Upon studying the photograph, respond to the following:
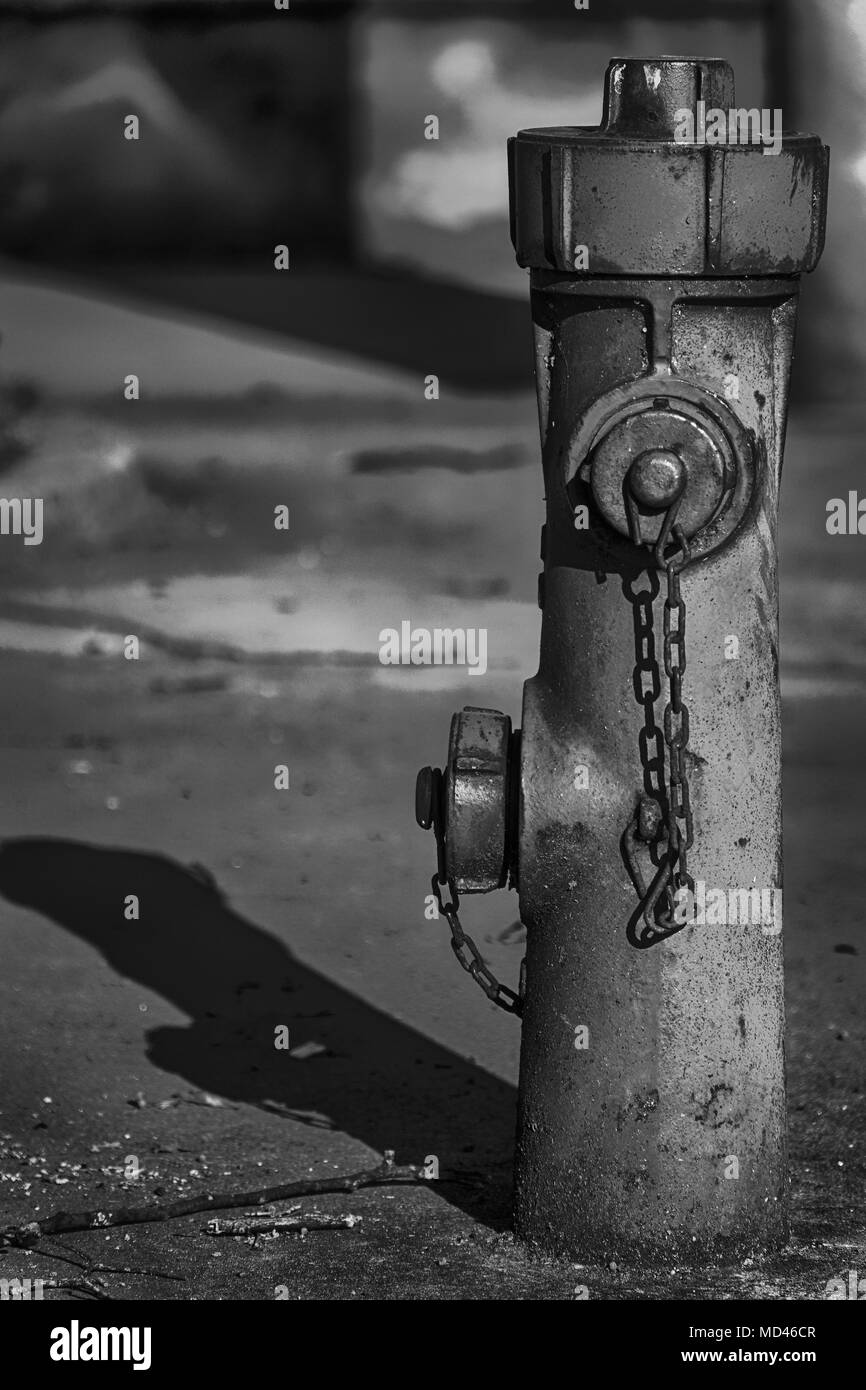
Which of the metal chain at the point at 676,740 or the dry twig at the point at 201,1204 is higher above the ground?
the metal chain at the point at 676,740

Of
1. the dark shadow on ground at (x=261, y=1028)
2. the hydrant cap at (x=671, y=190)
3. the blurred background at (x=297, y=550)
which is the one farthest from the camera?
the blurred background at (x=297, y=550)

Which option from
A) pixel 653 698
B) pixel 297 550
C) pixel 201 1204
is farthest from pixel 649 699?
pixel 297 550

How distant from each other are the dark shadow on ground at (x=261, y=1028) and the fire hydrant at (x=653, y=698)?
0.53 metres

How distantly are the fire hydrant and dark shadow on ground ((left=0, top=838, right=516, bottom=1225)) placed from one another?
1.75 ft

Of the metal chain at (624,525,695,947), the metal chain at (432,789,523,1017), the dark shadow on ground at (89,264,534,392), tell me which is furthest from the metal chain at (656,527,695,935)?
the dark shadow on ground at (89,264,534,392)

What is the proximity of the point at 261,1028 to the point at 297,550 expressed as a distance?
15.4ft

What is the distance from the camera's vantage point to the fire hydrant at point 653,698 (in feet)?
13.9

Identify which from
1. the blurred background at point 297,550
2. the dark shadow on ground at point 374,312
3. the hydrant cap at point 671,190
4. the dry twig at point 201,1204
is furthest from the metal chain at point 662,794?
the dark shadow on ground at point 374,312

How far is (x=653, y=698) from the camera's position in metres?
4.36

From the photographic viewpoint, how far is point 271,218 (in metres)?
13.2

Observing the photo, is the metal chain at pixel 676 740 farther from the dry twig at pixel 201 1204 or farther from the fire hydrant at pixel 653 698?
the dry twig at pixel 201 1204

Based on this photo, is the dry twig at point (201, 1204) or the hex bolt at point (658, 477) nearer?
the hex bolt at point (658, 477)

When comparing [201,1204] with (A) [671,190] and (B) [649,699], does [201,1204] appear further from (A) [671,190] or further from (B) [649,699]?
(A) [671,190]

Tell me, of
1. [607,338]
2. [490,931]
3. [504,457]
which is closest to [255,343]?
[504,457]
